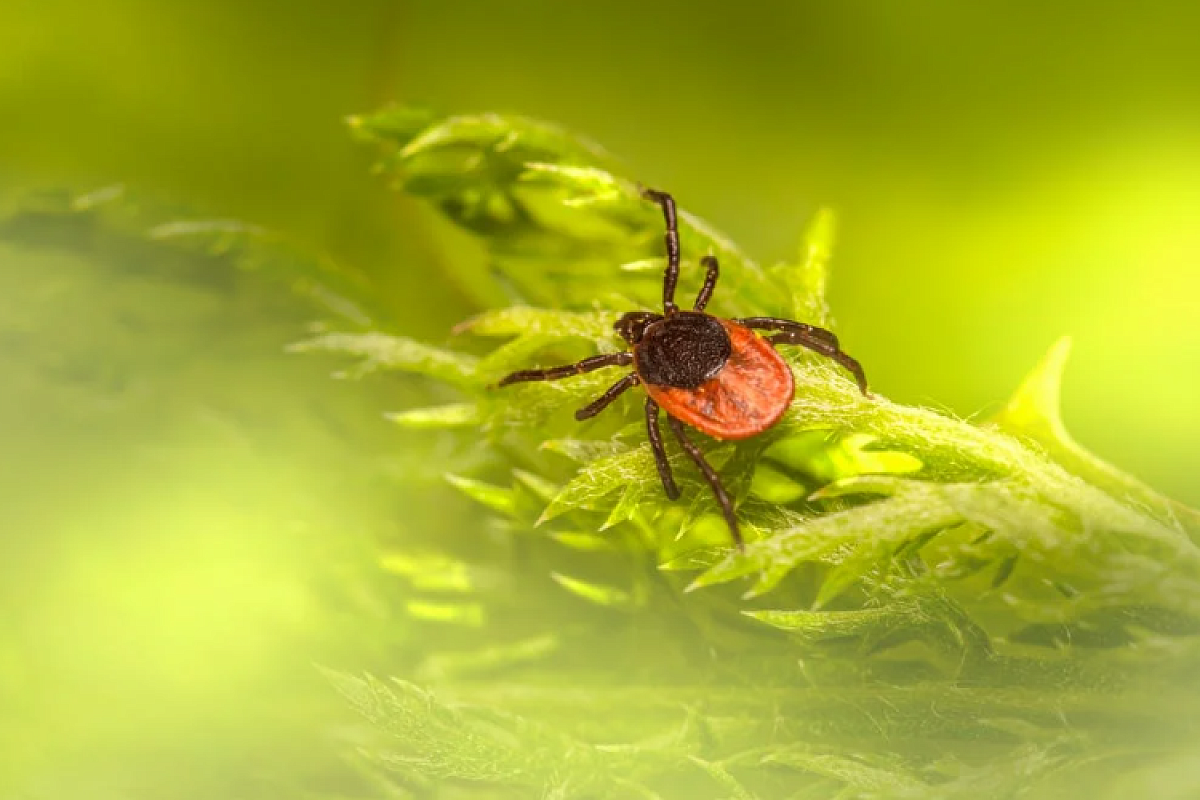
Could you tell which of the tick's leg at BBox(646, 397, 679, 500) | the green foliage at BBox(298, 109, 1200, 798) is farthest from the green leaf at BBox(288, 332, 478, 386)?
the tick's leg at BBox(646, 397, 679, 500)

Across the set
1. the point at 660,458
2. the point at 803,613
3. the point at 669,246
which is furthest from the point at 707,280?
the point at 803,613

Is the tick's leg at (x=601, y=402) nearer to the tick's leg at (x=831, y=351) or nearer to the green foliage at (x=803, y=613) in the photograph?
the green foliage at (x=803, y=613)

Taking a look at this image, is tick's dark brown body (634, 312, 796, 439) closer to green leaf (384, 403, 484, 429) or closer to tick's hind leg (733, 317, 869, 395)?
tick's hind leg (733, 317, 869, 395)

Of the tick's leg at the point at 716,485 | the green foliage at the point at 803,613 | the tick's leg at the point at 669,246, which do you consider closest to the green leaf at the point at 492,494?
the green foliage at the point at 803,613

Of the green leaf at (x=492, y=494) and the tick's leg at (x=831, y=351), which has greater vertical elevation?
the tick's leg at (x=831, y=351)

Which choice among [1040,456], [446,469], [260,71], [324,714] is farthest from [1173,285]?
[260,71]

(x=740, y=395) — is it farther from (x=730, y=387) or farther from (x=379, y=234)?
(x=379, y=234)

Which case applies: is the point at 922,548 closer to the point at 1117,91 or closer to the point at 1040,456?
the point at 1040,456
